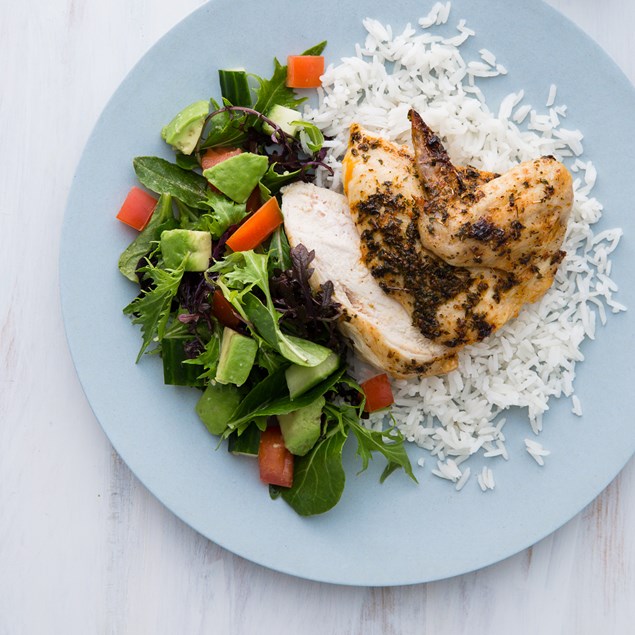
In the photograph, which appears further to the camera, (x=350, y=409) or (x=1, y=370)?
(x=1, y=370)

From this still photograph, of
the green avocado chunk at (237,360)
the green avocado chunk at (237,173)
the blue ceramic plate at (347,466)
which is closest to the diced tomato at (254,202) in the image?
the green avocado chunk at (237,173)

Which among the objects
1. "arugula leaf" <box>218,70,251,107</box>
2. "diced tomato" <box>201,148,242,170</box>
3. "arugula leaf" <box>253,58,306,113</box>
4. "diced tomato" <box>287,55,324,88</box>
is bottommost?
"diced tomato" <box>201,148,242,170</box>

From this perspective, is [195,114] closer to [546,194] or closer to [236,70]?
[236,70]

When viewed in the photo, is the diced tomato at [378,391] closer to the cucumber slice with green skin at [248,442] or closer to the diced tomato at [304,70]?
the cucumber slice with green skin at [248,442]

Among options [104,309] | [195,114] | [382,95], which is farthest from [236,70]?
[104,309]

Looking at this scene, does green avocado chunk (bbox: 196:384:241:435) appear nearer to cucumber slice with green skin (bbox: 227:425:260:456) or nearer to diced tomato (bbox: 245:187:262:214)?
cucumber slice with green skin (bbox: 227:425:260:456)

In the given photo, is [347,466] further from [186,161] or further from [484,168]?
[186,161]

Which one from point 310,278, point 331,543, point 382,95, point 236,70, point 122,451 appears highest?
point 382,95

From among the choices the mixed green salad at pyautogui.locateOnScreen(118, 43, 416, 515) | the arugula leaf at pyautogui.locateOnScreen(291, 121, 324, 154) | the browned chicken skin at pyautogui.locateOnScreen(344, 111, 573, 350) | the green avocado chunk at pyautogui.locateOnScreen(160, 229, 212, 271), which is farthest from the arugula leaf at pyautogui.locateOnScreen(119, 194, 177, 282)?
the browned chicken skin at pyautogui.locateOnScreen(344, 111, 573, 350)
